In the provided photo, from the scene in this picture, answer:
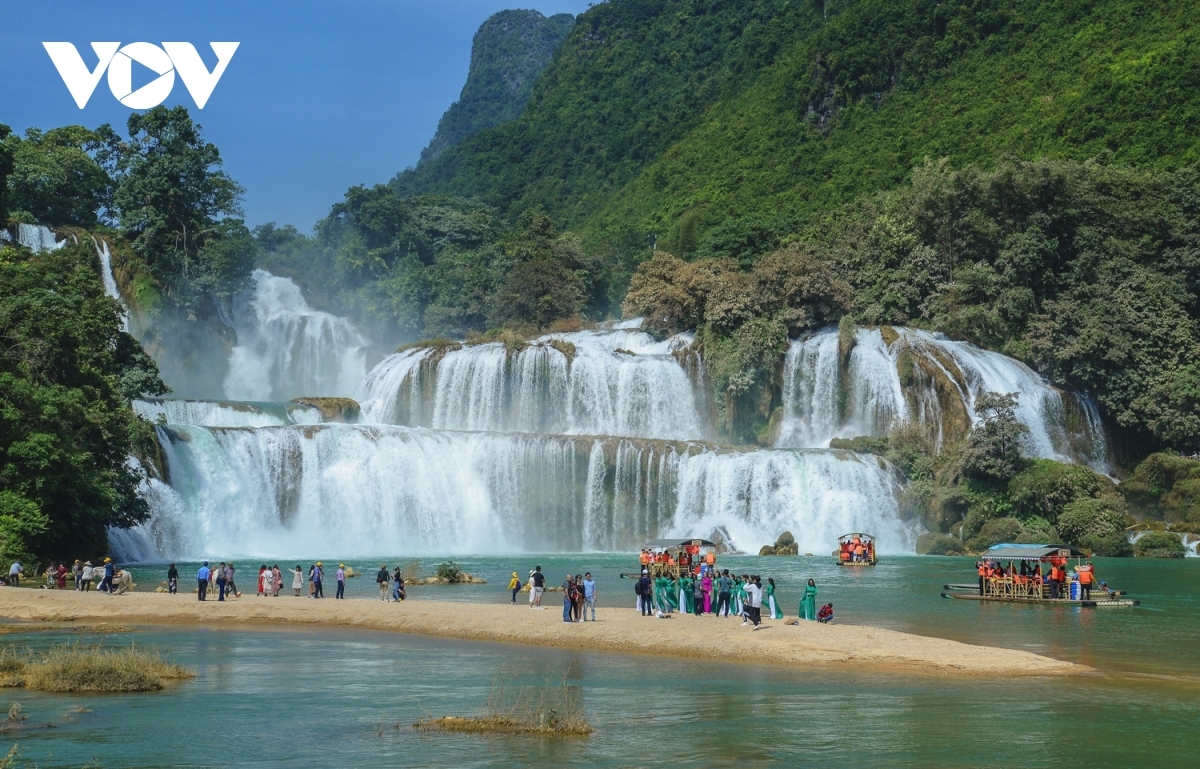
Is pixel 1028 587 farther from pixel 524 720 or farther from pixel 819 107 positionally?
pixel 819 107

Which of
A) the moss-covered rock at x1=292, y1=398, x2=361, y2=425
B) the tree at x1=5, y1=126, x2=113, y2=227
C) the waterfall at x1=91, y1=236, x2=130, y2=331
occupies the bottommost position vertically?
the moss-covered rock at x1=292, y1=398, x2=361, y2=425

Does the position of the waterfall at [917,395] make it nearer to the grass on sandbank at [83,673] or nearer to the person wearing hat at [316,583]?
the person wearing hat at [316,583]

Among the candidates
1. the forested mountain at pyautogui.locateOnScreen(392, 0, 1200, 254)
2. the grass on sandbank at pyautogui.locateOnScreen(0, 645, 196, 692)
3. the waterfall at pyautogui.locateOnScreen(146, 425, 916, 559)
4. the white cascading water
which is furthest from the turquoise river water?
the forested mountain at pyautogui.locateOnScreen(392, 0, 1200, 254)

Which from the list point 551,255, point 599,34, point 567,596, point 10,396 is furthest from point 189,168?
point 599,34

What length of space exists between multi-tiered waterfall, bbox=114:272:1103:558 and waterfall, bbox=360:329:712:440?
8 centimetres

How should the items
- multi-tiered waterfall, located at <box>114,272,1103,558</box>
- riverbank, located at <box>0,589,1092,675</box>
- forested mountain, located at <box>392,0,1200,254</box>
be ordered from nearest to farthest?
1. riverbank, located at <box>0,589,1092,675</box>
2. multi-tiered waterfall, located at <box>114,272,1103,558</box>
3. forested mountain, located at <box>392,0,1200,254</box>

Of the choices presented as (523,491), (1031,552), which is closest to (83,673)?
(1031,552)

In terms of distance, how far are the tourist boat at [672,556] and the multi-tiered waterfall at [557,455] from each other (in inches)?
392

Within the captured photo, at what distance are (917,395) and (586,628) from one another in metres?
35.4

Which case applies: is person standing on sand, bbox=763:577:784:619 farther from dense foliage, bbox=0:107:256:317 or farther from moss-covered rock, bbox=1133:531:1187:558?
dense foliage, bbox=0:107:256:317

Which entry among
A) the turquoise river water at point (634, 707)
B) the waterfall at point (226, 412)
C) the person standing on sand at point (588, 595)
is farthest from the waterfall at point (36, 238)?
the person standing on sand at point (588, 595)

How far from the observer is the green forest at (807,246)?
49938 mm

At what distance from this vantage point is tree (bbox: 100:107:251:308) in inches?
2980

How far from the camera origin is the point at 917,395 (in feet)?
189
